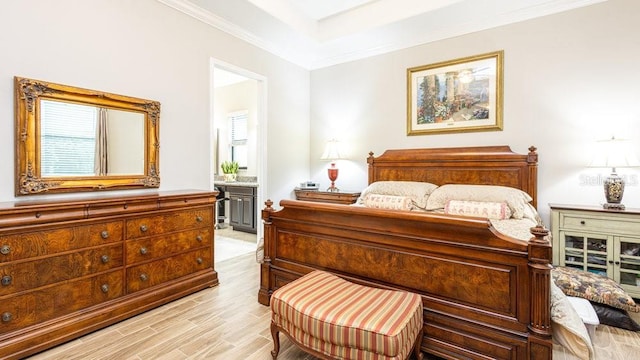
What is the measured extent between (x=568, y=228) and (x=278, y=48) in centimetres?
404

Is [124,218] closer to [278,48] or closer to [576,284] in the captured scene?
[278,48]

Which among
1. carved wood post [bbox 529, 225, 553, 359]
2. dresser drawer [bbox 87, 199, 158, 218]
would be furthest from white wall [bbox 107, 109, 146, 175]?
carved wood post [bbox 529, 225, 553, 359]

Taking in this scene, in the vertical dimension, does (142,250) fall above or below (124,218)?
below

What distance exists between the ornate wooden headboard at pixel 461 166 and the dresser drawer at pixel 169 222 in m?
2.32

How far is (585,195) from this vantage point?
3.15 metres

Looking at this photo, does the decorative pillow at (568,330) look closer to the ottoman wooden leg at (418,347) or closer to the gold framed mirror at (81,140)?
the ottoman wooden leg at (418,347)

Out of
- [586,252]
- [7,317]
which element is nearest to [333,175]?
[586,252]

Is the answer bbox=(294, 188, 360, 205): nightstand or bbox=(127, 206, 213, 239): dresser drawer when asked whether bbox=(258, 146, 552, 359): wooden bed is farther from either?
bbox=(294, 188, 360, 205): nightstand

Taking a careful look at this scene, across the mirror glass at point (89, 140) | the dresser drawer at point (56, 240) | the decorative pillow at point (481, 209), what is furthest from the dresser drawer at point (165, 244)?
the decorative pillow at point (481, 209)

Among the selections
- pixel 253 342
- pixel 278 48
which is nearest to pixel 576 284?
pixel 253 342

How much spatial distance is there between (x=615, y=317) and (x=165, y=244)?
364 centimetres

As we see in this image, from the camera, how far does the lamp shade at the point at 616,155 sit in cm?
272

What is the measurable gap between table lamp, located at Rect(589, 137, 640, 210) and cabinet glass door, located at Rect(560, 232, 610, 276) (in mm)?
333

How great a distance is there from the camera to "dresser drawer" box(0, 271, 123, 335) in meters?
1.90
